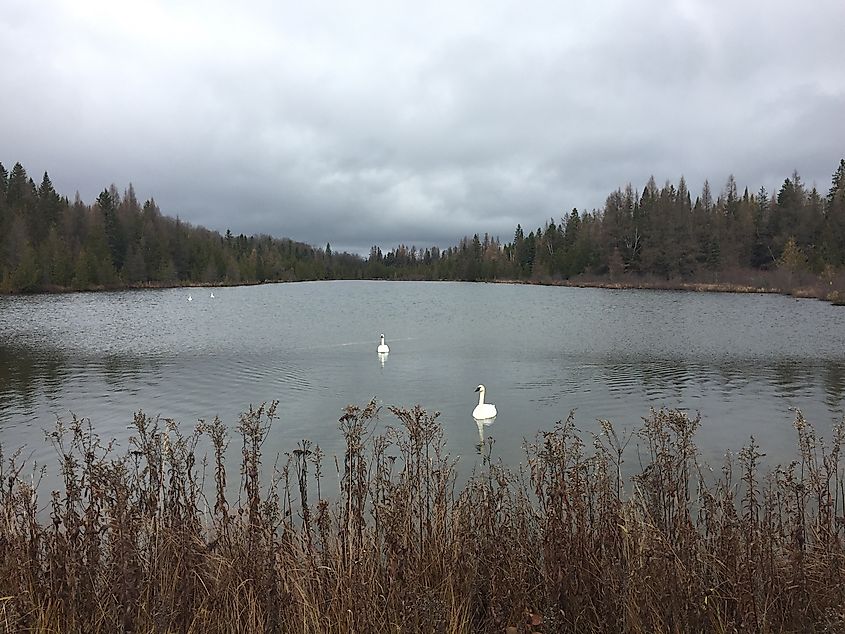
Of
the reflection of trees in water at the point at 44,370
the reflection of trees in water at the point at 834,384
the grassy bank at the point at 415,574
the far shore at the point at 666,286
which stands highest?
the far shore at the point at 666,286

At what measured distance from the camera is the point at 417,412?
5.08 meters

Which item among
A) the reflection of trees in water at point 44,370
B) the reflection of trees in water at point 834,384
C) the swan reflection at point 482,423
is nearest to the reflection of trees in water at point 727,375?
the reflection of trees in water at point 834,384

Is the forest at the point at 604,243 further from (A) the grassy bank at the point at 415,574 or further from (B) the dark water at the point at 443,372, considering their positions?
(A) the grassy bank at the point at 415,574

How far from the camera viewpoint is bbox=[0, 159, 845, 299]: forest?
2608 inches

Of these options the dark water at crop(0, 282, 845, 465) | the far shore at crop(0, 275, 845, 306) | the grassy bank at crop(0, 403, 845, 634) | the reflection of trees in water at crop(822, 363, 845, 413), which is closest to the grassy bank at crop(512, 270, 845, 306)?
the far shore at crop(0, 275, 845, 306)

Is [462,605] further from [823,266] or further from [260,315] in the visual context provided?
[823,266]

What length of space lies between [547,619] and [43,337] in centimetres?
2990

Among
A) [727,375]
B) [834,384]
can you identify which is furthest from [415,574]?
[834,384]

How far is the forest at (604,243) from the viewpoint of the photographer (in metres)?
66.2

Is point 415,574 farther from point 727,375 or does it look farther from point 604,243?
point 604,243

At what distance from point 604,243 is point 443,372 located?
77442mm

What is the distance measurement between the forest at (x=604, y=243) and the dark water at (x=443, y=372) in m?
36.7

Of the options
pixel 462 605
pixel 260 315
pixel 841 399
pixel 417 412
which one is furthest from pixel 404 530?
pixel 260 315

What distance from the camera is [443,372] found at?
18.8m
